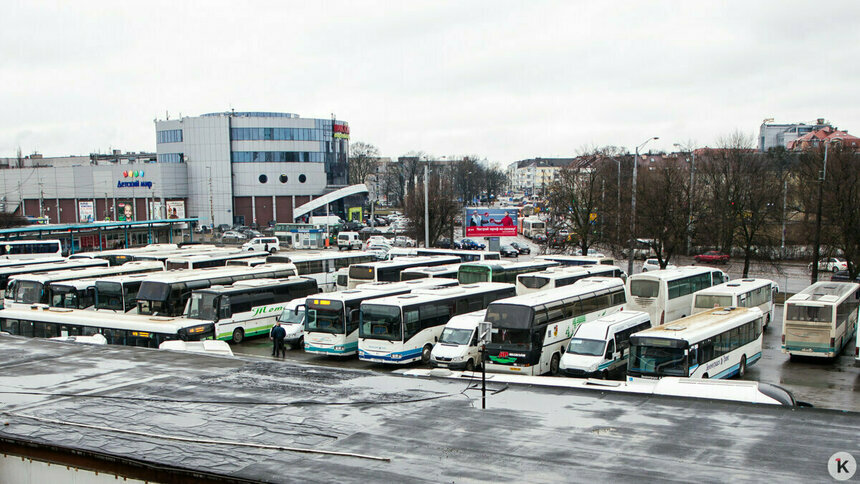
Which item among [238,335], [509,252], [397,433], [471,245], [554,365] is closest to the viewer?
[397,433]

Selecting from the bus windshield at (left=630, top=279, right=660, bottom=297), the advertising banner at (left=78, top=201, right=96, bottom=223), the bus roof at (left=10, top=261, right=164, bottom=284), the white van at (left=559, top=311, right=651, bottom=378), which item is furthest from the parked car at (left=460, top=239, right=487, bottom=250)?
the advertising banner at (left=78, top=201, right=96, bottom=223)

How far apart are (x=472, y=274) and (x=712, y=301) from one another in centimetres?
1149

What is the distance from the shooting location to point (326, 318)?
23.9m

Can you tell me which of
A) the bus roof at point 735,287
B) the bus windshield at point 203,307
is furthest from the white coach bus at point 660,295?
the bus windshield at point 203,307

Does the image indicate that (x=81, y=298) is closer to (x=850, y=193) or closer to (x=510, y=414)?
(x=510, y=414)

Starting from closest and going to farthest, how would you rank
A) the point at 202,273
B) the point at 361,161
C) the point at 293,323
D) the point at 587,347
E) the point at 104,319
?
the point at 587,347, the point at 104,319, the point at 293,323, the point at 202,273, the point at 361,161

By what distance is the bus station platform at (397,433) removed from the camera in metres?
8.88

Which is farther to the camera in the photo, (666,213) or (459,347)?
(666,213)

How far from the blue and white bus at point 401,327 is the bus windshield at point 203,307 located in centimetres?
695

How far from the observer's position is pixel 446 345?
2170 centimetres

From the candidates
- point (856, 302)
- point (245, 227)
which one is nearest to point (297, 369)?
point (856, 302)

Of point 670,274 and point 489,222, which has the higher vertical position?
point 489,222

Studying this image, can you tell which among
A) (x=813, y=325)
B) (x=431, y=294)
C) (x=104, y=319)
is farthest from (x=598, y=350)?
(x=104, y=319)

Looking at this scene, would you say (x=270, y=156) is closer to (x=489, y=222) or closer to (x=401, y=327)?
(x=489, y=222)
